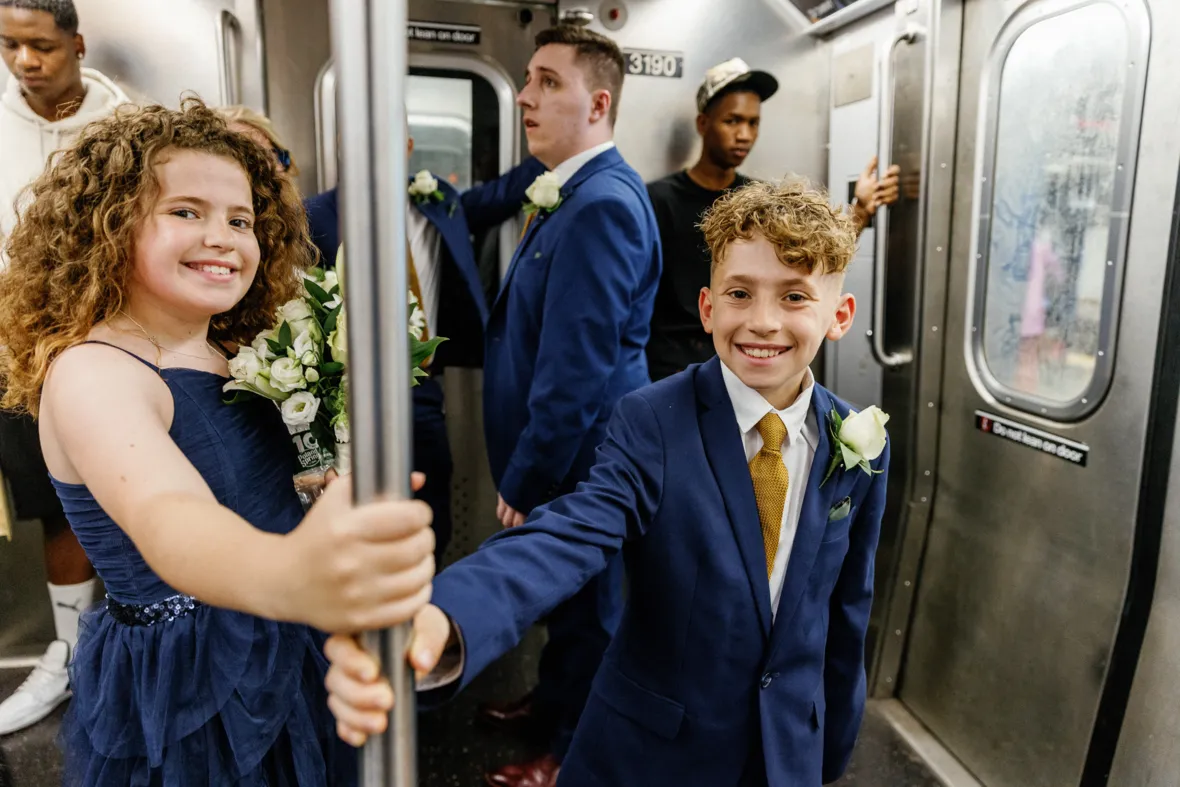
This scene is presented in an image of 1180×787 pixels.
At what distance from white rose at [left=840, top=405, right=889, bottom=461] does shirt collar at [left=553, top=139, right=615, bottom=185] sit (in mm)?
1380

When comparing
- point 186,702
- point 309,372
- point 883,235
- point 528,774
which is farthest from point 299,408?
point 883,235

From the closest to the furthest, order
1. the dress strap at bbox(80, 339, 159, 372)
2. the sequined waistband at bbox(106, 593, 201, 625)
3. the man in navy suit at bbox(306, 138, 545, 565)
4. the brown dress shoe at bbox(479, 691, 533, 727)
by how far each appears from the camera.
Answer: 1. the dress strap at bbox(80, 339, 159, 372)
2. the sequined waistband at bbox(106, 593, 201, 625)
3. the brown dress shoe at bbox(479, 691, 533, 727)
4. the man in navy suit at bbox(306, 138, 545, 565)

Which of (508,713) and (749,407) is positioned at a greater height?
(749,407)

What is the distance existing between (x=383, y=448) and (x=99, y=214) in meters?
0.81

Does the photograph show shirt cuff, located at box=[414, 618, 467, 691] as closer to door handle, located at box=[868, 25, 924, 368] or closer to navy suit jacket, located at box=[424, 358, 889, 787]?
navy suit jacket, located at box=[424, 358, 889, 787]

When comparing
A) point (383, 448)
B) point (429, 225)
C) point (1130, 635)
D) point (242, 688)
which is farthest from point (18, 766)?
point (1130, 635)

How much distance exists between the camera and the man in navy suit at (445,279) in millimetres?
3008

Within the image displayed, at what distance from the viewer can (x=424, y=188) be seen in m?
3.01

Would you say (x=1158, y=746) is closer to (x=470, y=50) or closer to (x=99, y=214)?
(x=99, y=214)

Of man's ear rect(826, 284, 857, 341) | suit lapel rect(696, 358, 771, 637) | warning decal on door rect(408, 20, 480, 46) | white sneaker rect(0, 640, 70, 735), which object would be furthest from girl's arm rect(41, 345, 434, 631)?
warning decal on door rect(408, 20, 480, 46)

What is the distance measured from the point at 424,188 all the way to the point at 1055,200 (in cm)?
198

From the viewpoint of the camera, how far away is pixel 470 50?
123 inches

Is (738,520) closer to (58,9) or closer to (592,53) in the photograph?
(592,53)

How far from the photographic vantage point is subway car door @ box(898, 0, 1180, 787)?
194 centimetres
